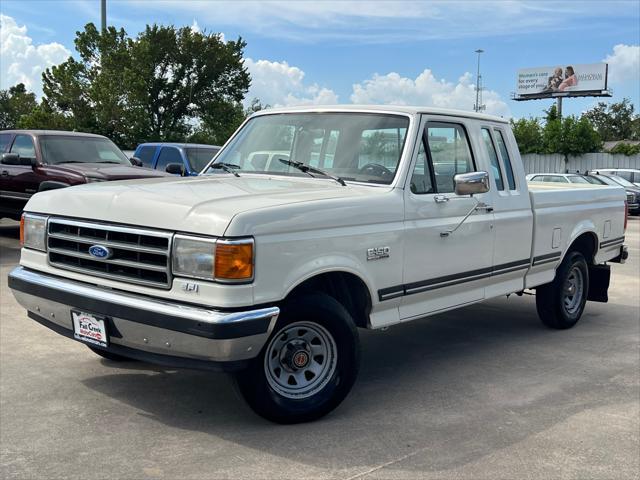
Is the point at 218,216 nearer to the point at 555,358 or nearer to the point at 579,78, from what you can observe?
the point at 555,358

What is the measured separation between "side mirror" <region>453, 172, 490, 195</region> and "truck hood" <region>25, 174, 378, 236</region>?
595 millimetres

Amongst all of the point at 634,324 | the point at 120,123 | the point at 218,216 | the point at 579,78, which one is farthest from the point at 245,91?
the point at 218,216

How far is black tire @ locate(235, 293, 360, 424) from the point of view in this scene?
414cm

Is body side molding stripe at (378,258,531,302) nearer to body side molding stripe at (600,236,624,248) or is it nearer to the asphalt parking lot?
the asphalt parking lot

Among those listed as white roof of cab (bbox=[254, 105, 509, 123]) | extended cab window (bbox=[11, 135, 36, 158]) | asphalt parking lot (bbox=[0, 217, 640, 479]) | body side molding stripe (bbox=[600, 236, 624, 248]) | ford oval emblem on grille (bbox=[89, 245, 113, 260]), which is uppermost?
white roof of cab (bbox=[254, 105, 509, 123])

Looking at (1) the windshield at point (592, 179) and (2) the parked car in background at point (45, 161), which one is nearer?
(2) the parked car in background at point (45, 161)

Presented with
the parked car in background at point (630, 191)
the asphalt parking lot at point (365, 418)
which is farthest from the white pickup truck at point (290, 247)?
the parked car in background at point (630, 191)

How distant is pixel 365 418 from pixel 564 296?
3.52 metres

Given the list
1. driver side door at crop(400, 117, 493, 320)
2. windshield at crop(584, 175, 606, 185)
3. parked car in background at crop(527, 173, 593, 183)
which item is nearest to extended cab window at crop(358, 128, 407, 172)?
driver side door at crop(400, 117, 493, 320)

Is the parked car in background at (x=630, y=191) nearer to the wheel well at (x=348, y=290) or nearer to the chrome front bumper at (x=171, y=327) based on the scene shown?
the wheel well at (x=348, y=290)

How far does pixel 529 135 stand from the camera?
155ft

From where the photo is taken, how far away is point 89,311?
419 cm

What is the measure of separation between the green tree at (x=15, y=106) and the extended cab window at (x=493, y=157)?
5505 centimetres

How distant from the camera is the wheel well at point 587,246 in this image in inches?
291
